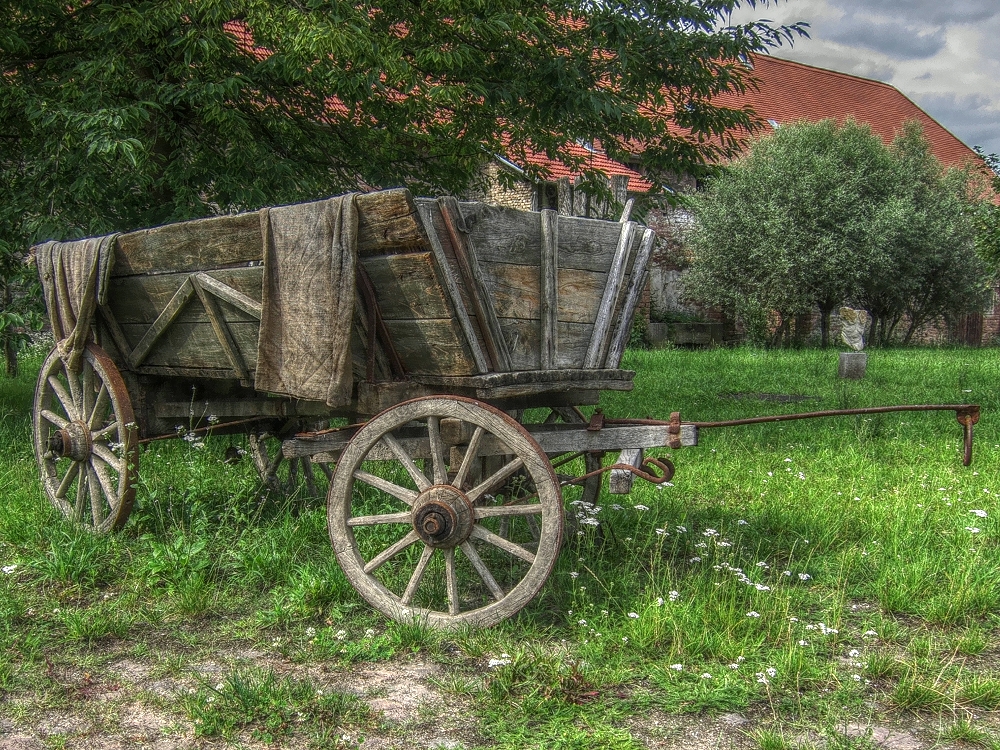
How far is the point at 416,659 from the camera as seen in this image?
316cm

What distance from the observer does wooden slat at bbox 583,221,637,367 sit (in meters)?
3.67

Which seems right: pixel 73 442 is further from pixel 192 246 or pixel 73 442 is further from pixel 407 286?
pixel 407 286

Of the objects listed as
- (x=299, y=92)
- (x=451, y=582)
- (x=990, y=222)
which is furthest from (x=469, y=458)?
(x=990, y=222)

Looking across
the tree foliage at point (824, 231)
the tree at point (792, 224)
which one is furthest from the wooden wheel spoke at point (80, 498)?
the tree at point (792, 224)

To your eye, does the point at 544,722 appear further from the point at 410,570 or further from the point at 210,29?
the point at 210,29

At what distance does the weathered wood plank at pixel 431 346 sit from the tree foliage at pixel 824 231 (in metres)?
16.2

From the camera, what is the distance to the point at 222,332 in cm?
402

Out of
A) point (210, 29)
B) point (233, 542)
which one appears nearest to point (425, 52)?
point (210, 29)

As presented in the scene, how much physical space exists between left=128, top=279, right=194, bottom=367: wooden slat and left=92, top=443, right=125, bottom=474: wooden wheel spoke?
0.44 meters

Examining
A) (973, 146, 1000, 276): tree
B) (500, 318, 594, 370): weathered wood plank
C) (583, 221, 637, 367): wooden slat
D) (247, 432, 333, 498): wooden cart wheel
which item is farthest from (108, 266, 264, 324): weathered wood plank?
(973, 146, 1000, 276): tree

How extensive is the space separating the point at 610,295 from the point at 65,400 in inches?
111

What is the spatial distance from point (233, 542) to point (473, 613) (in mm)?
1516

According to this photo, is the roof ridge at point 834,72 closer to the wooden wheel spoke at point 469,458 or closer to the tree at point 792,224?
the tree at point 792,224

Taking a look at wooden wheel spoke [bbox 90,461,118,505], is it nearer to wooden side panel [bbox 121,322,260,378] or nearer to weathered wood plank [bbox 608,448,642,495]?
wooden side panel [bbox 121,322,260,378]
